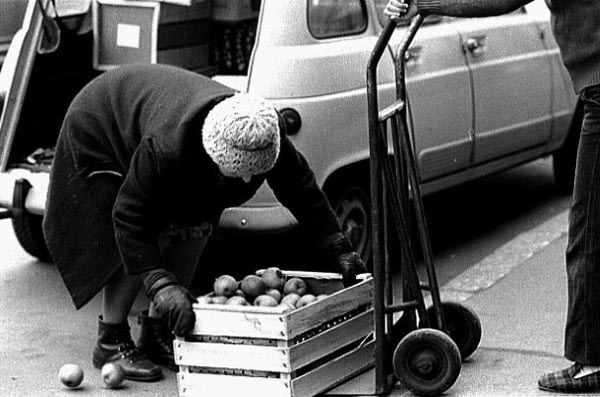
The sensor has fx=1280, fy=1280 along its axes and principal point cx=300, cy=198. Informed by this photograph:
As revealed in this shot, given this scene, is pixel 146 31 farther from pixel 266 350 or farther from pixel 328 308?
pixel 266 350

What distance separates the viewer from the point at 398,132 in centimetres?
510

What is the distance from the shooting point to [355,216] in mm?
6809

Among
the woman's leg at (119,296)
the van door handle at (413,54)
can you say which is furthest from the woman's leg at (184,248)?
the van door handle at (413,54)

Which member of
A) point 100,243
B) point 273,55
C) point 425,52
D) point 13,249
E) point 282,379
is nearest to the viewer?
point 282,379

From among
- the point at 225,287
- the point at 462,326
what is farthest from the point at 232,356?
the point at 462,326

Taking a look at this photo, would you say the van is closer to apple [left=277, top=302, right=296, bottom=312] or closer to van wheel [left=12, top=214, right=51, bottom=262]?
van wheel [left=12, top=214, right=51, bottom=262]

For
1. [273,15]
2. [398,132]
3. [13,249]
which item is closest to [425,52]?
[273,15]

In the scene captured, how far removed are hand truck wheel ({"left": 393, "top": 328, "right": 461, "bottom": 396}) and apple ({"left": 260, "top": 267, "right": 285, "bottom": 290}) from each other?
682mm

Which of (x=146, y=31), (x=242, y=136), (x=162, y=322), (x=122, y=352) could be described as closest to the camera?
(x=242, y=136)

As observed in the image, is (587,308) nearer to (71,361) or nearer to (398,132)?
(398,132)

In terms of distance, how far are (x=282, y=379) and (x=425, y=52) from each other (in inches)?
106

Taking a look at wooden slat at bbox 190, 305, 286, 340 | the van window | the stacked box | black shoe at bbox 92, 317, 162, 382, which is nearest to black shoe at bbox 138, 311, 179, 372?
black shoe at bbox 92, 317, 162, 382

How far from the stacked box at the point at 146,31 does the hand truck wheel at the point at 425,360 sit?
2771 mm

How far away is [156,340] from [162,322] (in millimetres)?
87
